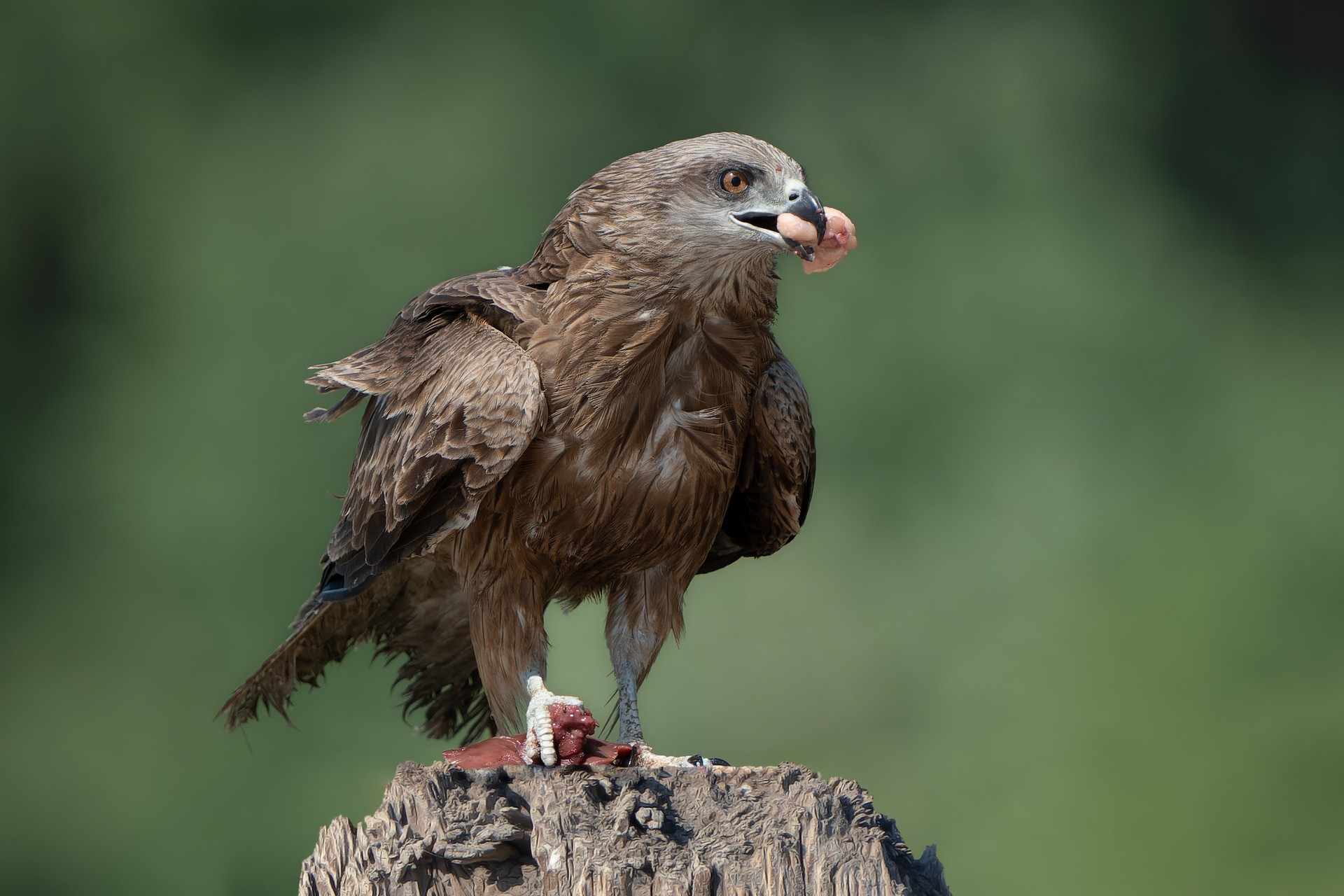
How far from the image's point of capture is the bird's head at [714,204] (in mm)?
2654

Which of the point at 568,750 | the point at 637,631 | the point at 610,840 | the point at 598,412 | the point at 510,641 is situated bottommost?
the point at 610,840

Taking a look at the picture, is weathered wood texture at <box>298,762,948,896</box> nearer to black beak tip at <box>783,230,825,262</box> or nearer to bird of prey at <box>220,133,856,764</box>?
bird of prey at <box>220,133,856,764</box>

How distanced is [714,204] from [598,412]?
1.65 ft

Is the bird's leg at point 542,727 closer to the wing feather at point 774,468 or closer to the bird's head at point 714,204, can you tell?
the wing feather at point 774,468

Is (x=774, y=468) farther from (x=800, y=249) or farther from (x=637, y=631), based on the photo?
(x=800, y=249)

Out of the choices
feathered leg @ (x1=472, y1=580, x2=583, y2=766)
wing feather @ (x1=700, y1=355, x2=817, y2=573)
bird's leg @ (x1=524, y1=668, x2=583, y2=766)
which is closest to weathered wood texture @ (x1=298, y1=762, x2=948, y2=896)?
bird's leg @ (x1=524, y1=668, x2=583, y2=766)

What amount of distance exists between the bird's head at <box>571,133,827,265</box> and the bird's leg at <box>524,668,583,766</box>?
3.10 ft

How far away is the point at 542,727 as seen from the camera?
101 inches

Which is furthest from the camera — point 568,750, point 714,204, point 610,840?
point 714,204

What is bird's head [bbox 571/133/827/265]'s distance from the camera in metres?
2.65

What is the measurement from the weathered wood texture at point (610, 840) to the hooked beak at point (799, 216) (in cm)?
103

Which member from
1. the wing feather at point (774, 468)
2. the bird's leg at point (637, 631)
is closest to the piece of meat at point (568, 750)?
the bird's leg at point (637, 631)

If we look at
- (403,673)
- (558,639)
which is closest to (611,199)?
(403,673)

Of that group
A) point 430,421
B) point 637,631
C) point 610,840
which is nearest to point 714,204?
point 430,421
